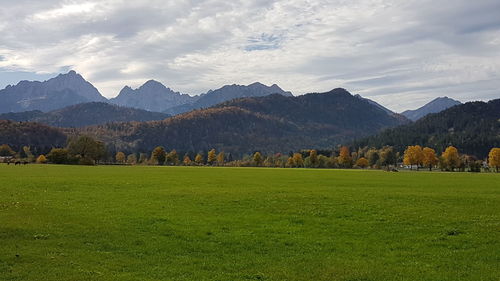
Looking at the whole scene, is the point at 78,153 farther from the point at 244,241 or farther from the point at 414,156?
the point at 244,241

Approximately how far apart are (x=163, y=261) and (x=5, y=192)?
1267 inches

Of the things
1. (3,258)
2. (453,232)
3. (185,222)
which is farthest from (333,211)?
(3,258)

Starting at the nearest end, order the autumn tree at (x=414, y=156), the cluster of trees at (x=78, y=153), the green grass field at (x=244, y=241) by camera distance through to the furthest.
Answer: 1. the green grass field at (x=244, y=241)
2. the cluster of trees at (x=78, y=153)
3. the autumn tree at (x=414, y=156)

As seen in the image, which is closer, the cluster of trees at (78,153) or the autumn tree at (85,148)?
the cluster of trees at (78,153)

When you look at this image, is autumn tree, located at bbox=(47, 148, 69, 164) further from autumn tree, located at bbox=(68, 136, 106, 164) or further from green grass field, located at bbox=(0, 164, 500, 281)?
green grass field, located at bbox=(0, 164, 500, 281)

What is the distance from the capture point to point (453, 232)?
1049 inches

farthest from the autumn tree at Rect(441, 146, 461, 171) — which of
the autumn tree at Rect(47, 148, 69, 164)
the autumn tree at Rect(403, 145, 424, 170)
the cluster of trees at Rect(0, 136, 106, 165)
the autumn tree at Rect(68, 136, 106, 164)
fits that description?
the autumn tree at Rect(47, 148, 69, 164)

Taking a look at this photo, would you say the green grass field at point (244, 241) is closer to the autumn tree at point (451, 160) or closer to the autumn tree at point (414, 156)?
the autumn tree at point (414, 156)

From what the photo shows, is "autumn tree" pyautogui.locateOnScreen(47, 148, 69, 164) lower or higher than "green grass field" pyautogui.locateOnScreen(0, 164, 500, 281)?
higher

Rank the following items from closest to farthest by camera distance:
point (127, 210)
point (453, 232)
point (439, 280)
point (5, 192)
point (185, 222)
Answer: point (439, 280)
point (453, 232)
point (185, 222)
point (127, 210)
point (5, 192)

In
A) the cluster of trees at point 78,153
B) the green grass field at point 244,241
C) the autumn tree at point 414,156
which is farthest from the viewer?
the autumn tree at point 414,156

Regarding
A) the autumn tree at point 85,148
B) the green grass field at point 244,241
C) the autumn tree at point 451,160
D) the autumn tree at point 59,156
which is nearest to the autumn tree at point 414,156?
the autumn tree at point 451,160

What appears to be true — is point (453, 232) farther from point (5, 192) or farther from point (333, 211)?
point (5, 192)

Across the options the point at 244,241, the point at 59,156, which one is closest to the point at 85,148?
the point at 59,156
